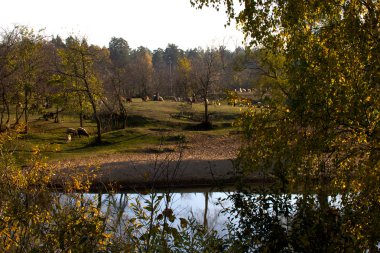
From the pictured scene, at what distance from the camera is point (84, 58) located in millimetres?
43344

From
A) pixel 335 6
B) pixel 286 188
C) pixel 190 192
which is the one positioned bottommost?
pixel 190 192

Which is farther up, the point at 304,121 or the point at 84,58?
the point at 84,58

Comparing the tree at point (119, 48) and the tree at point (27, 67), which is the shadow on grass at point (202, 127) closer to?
the tree at point (27, 67)

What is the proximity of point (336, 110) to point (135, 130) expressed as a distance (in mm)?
41383

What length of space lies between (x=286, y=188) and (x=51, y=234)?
4.83 m

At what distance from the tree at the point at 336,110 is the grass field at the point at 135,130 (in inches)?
960

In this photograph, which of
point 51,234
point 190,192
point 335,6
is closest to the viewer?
point 51,234

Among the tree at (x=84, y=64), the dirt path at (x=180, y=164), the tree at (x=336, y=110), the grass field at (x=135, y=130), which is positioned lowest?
the dirt path at (x=180, y=164)

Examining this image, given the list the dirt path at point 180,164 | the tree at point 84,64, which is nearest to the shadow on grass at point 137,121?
the tree at point 84,64

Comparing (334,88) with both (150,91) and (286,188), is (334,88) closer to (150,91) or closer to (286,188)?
(286,188)

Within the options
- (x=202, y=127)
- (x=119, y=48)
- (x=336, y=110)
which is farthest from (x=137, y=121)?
(x=119, y=48)

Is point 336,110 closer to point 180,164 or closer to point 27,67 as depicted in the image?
point 180,164

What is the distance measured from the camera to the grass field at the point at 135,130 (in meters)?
40.4

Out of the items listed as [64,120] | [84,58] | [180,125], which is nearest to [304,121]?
[84,58]
